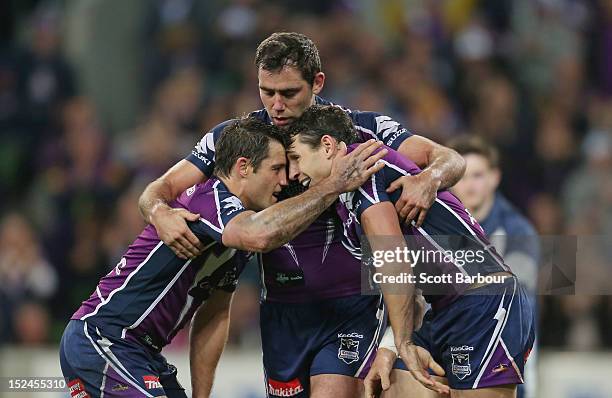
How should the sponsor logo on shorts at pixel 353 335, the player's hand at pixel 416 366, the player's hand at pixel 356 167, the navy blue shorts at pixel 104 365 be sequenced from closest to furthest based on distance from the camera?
the player's hand at pixel 416 366, the player's hand at pixel 356 167, the navy blue shorts at pixel 104 365, the sponsor logo on shorts at pixel 353 335

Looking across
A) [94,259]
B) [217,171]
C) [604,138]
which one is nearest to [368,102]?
[604,138]

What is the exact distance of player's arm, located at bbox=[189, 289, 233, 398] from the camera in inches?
231

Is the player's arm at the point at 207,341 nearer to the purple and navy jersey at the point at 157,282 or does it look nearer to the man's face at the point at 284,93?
the purple and navy jersey at the point at 157,282

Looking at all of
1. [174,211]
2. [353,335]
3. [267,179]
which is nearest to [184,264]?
[174,211]

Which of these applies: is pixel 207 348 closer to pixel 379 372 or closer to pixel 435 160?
pixel 379 372

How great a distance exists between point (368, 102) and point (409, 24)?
1236 millimetres

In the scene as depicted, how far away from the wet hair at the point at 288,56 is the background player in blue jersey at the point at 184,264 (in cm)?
35

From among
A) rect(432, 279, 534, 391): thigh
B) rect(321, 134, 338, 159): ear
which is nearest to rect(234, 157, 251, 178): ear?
rect(321, 134, 338, 159): ear

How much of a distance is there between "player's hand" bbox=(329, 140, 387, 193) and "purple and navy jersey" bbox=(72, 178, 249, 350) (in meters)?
0.48

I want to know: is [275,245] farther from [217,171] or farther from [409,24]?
[409,24]

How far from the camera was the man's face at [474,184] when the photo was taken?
23.4 feet

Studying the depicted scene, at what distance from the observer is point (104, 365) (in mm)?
5145

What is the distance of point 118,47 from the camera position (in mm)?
11711

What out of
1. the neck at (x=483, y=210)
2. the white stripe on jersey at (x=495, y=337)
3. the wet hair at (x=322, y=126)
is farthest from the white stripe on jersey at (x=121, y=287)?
the neck at (x=483, y=210)
